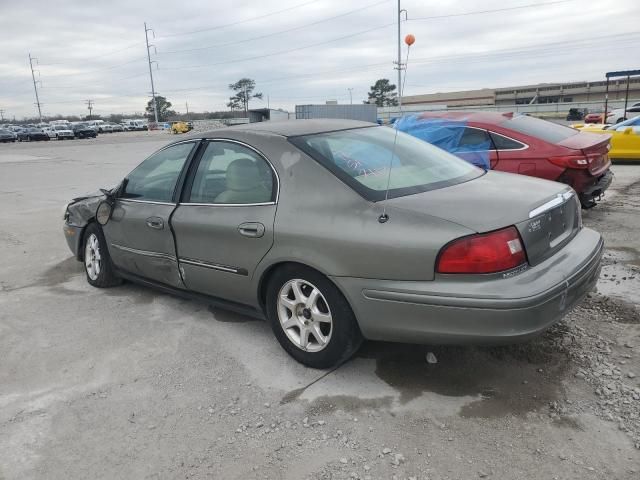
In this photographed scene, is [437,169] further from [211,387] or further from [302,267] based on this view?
[211,387]

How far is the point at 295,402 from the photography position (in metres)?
2.98

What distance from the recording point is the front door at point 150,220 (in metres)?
4.02

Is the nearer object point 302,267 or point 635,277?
point 302,267

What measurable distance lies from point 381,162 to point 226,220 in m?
1.08

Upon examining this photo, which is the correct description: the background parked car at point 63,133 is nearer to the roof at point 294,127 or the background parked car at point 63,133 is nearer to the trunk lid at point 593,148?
the trunk lid at point 593,148

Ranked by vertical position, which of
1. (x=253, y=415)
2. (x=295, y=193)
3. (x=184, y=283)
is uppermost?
(x=295, y=193)

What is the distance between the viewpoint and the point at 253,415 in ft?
9.46

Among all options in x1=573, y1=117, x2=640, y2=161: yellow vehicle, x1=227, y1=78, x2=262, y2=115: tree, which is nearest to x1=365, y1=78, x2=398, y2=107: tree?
x1=227, y1=78, x2=262, y2=115: tree

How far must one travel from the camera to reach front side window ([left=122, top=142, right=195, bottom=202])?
13.3 feet

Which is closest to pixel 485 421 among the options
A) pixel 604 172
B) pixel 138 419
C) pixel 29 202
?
pixel 138 419

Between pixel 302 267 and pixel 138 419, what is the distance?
122 centimetres

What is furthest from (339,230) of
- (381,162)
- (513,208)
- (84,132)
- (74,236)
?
(84,132)

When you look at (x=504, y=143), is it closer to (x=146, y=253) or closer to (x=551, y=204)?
(x=551, y=204)

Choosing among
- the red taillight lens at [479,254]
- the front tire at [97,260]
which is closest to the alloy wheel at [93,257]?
the front tire at [97,260]
